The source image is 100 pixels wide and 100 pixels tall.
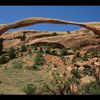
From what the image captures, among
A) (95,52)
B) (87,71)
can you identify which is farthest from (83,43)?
(87,71)

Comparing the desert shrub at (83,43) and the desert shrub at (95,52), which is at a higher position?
the desert shrub at (83,43)

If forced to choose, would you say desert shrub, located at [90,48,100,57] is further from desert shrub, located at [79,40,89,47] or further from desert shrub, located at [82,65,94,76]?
desert shrub, located at [82,65,94,76]

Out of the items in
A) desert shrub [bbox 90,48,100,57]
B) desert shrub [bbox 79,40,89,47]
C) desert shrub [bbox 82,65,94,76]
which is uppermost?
desert shrub [bbox 79,40,89,47]

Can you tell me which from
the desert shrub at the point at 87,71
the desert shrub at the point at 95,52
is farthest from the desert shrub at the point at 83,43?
the desert shrub at the point at 87,71

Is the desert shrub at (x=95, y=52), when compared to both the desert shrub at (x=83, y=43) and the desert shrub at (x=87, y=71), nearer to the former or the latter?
the desert shrub at (x=83, y=43)

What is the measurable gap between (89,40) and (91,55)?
4.15 meters

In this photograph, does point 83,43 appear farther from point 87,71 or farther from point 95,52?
point 87,71

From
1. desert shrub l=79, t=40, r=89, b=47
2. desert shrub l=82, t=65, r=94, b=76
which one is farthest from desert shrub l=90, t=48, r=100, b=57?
desert shrub l=82, t=65, r=94, b=76

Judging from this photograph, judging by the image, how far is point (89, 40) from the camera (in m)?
29.1

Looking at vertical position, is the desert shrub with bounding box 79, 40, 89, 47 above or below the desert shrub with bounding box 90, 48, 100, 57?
above

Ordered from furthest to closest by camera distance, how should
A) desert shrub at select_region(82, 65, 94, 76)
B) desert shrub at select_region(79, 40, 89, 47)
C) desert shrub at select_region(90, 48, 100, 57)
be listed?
1. desert shrub at select_region(79, 40, 89, 47)
2. desert shrub at select_region(90, 48, 100, 57)
3. desert shrub at select_region(82, 65, 94, 76)

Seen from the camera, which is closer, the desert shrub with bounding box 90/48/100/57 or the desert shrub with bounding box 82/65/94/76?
the desert shrub with bounding box 82/65/94/76
